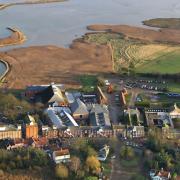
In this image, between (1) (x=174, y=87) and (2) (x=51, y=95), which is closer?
(2) (x=51, y=95)

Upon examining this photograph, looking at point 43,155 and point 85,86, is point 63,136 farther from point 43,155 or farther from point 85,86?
point 85,86

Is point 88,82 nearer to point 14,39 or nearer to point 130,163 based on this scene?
point 14,39

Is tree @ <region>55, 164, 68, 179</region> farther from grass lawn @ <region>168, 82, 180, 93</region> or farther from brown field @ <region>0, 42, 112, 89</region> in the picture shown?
grass lawn @ <region>168, 82, 180, 93</region>

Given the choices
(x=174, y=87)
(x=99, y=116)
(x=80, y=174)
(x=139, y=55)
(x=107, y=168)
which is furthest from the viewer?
(x=139, y=55)

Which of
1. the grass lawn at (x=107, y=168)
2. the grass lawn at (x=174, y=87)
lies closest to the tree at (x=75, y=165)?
the grass lawn at (x=107, y=168)

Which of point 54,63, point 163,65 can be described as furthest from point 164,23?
point 54,63

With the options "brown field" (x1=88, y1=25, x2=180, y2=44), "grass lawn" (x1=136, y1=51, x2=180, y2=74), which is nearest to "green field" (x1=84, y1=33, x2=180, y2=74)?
"grass lawn" (x1=136, y1=51, x2=180, y2=74)

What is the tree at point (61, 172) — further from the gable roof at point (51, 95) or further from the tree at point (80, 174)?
the gable roof at point (51, 95)
